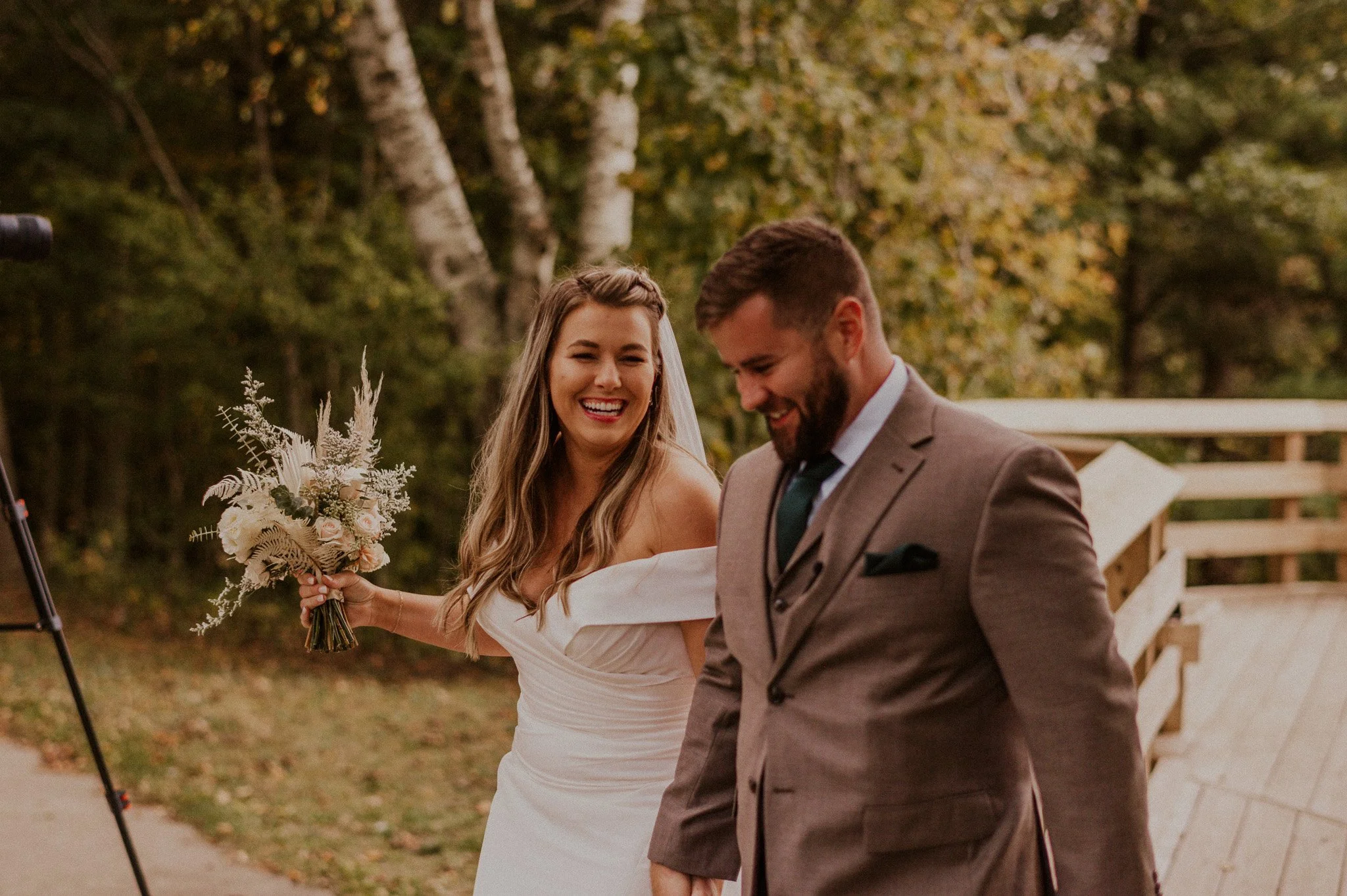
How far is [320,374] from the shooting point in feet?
30.3

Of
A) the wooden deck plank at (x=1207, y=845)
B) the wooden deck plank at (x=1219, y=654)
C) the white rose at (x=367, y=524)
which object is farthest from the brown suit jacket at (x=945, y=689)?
the wooden deck plank at (x=1219, y=654)

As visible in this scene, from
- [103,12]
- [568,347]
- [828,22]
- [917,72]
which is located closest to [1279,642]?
[917,72]

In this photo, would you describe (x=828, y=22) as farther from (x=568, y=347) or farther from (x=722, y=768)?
(x=722, y=768)

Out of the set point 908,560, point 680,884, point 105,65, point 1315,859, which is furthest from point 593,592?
point 105,65

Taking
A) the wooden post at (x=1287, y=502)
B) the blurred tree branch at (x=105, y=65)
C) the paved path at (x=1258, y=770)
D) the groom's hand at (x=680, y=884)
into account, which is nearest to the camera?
the groom's hand at (x=680, y=884)

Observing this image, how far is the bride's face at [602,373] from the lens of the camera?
2.61 m

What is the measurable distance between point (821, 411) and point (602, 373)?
0.89 meters

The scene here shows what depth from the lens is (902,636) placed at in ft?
5.53

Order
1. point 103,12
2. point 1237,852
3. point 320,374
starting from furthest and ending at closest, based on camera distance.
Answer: point 103,12 < point 320,374 < point 1237,852

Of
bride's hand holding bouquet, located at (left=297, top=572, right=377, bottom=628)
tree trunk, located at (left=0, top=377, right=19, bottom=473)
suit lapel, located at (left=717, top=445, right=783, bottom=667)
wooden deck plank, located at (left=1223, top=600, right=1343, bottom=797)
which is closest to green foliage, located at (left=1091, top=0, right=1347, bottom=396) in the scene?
wooden deck plank, located at (left=1223, top=600, right=1343, bottom=797)

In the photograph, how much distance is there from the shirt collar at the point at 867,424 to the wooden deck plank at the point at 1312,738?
11.9ft

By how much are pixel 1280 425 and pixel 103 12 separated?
9821 millimetres

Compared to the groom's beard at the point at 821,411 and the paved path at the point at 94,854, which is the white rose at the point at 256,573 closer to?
the groom's beard at the point at 821,411

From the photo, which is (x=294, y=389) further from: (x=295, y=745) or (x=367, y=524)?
(x=367, y=524)
